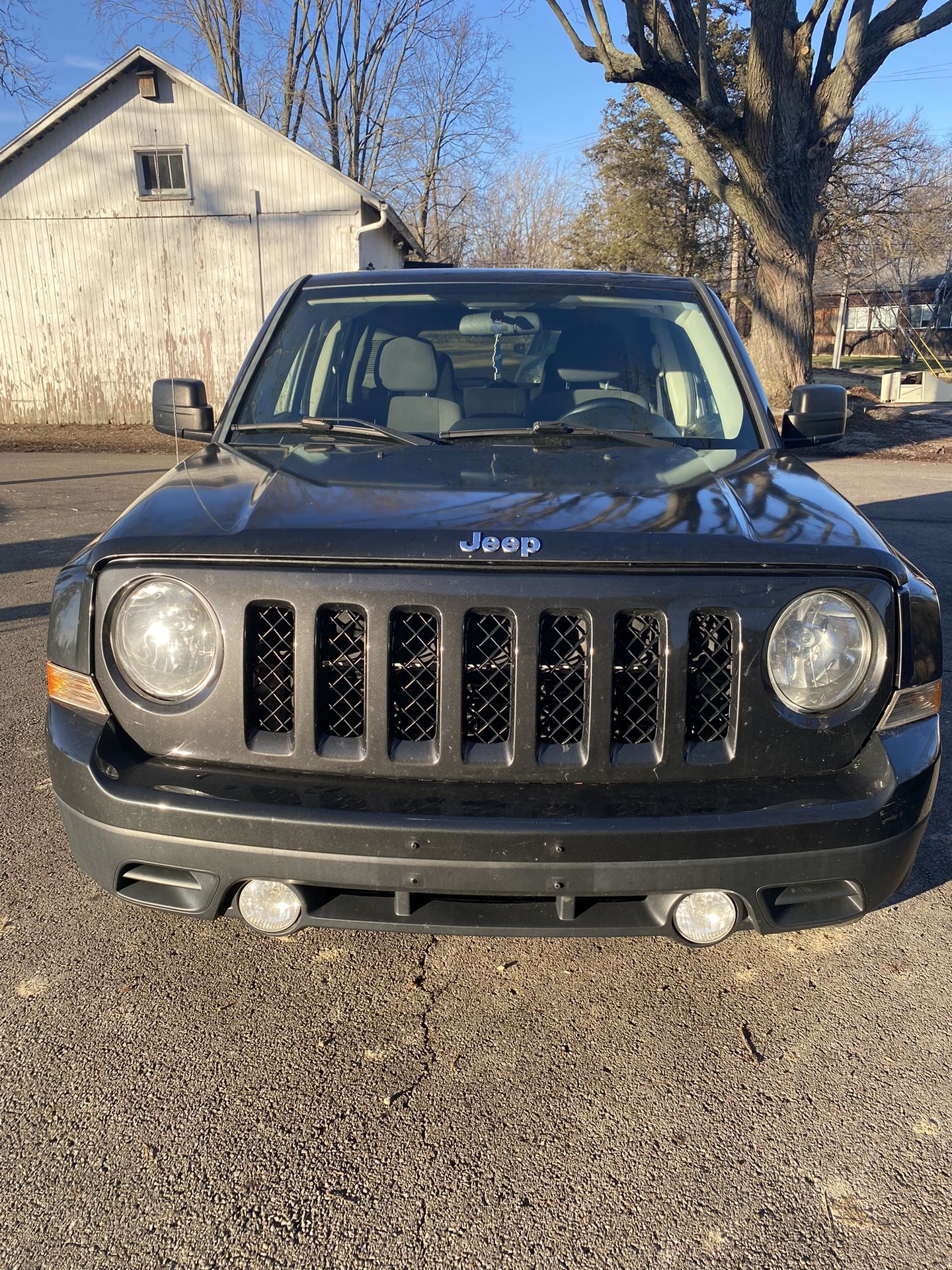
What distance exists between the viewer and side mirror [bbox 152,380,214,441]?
3484 mm

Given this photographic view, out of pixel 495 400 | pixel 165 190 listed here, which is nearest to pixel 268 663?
pixel 495 400

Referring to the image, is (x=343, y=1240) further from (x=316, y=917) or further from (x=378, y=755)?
(x=378, y=755)

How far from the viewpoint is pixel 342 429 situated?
2.94 metres

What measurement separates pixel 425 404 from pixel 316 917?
181cm

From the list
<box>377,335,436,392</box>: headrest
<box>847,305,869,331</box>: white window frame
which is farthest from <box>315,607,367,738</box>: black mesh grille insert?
<box>847,305,869,331</box>: white window frame

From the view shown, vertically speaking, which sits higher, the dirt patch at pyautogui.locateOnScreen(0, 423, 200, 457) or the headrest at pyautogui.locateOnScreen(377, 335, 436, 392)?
the headrest at pyautogui.locateOnScreen(377, 335, 436, 392)

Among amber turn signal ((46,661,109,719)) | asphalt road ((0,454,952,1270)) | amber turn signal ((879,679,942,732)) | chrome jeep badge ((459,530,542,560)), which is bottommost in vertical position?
asphalt road ((0,454,952,1270))

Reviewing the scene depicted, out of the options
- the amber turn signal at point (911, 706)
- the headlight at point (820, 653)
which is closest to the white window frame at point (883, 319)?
the amber turn signal at point (911, 706)

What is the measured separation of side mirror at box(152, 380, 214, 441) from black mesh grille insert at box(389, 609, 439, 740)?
187 cm

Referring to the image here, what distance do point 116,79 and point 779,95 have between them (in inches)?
440

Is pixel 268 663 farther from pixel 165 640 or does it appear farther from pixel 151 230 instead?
pixel 151 230

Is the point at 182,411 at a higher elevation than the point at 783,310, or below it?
below

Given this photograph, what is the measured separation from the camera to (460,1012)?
2.30 metres

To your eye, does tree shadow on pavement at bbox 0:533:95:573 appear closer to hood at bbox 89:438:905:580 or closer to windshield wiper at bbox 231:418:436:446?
windshield wiper at bbox 231:418:436:446
